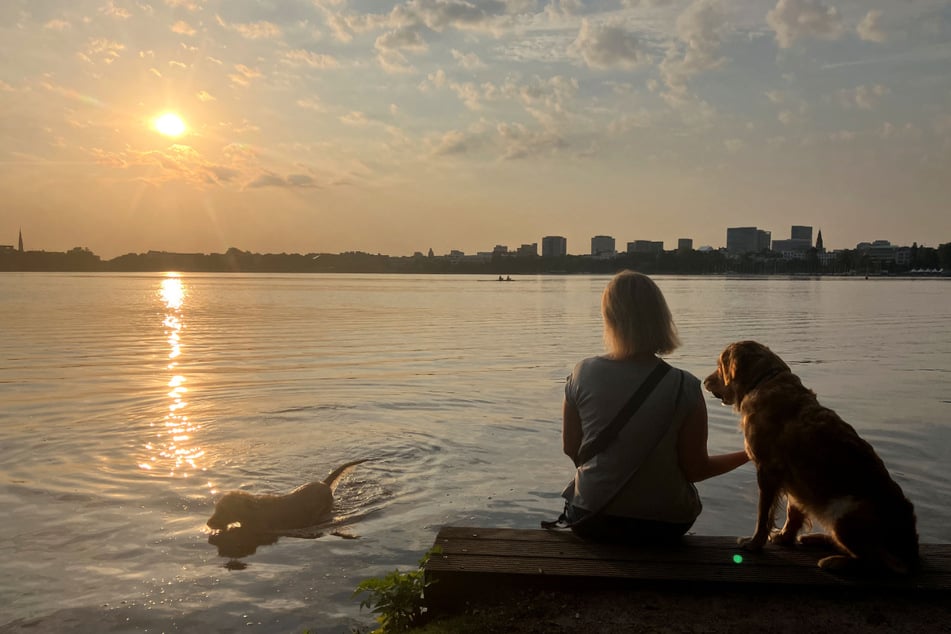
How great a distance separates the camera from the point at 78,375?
15.6 m

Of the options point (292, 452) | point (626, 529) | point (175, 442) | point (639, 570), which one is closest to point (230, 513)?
point (292, 452)

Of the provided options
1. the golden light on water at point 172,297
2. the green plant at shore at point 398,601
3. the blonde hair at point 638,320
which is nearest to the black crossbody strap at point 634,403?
the blonde hair at point 638,320

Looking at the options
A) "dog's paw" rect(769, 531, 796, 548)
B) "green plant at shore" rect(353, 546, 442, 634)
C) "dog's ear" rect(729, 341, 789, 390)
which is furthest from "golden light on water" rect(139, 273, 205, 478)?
"dog's paw" rect(769, 531, 796, 548)

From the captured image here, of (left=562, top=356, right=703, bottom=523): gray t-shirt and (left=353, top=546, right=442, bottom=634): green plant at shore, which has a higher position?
(left=562, top=356, right=703, bottom=523): gray t-shirt

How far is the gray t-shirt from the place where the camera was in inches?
176

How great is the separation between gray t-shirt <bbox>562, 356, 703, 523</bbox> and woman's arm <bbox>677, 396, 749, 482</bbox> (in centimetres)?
4

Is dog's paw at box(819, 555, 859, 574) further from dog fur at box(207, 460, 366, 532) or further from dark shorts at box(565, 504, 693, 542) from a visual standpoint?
dog fur at box(207, 460, 366, 532)

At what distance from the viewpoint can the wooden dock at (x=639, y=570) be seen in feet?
13.8

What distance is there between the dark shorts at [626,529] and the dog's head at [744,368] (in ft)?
3.35

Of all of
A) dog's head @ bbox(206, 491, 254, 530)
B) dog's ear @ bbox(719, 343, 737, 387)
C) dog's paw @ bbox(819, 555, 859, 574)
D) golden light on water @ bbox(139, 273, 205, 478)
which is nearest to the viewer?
dog's paw @ bbox(819, 555, 859, 574)

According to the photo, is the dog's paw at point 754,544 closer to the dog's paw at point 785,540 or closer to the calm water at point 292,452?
the dog's paw at point 785,540

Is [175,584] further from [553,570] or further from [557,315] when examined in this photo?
[557,315]

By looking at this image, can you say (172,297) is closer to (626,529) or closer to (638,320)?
(626,529)

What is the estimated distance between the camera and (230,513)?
6.47m
